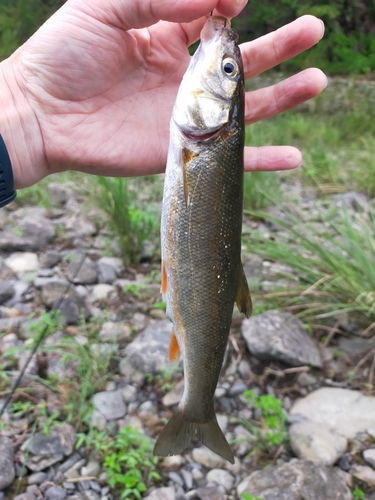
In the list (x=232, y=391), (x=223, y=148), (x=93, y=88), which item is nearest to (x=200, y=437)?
(x=232, y=391)

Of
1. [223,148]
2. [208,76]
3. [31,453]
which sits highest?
[208,76]

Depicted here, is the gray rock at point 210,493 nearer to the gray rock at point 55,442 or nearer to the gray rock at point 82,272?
the gray rock at point 55,442

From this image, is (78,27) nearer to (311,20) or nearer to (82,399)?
(311,20)

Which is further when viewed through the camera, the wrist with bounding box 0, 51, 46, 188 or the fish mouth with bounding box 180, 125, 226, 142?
the wrist with bounding box 0, 51, 46, 188

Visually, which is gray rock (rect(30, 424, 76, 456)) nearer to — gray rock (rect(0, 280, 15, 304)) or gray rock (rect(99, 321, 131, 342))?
gray rock (rect(99, 321, 131, 342))

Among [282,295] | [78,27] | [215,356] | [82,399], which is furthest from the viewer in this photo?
[282,295]

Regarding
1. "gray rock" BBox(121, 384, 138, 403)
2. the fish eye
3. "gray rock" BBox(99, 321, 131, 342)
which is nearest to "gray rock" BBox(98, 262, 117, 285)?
"gray rock" BBox(99, 321, 131, 342)
